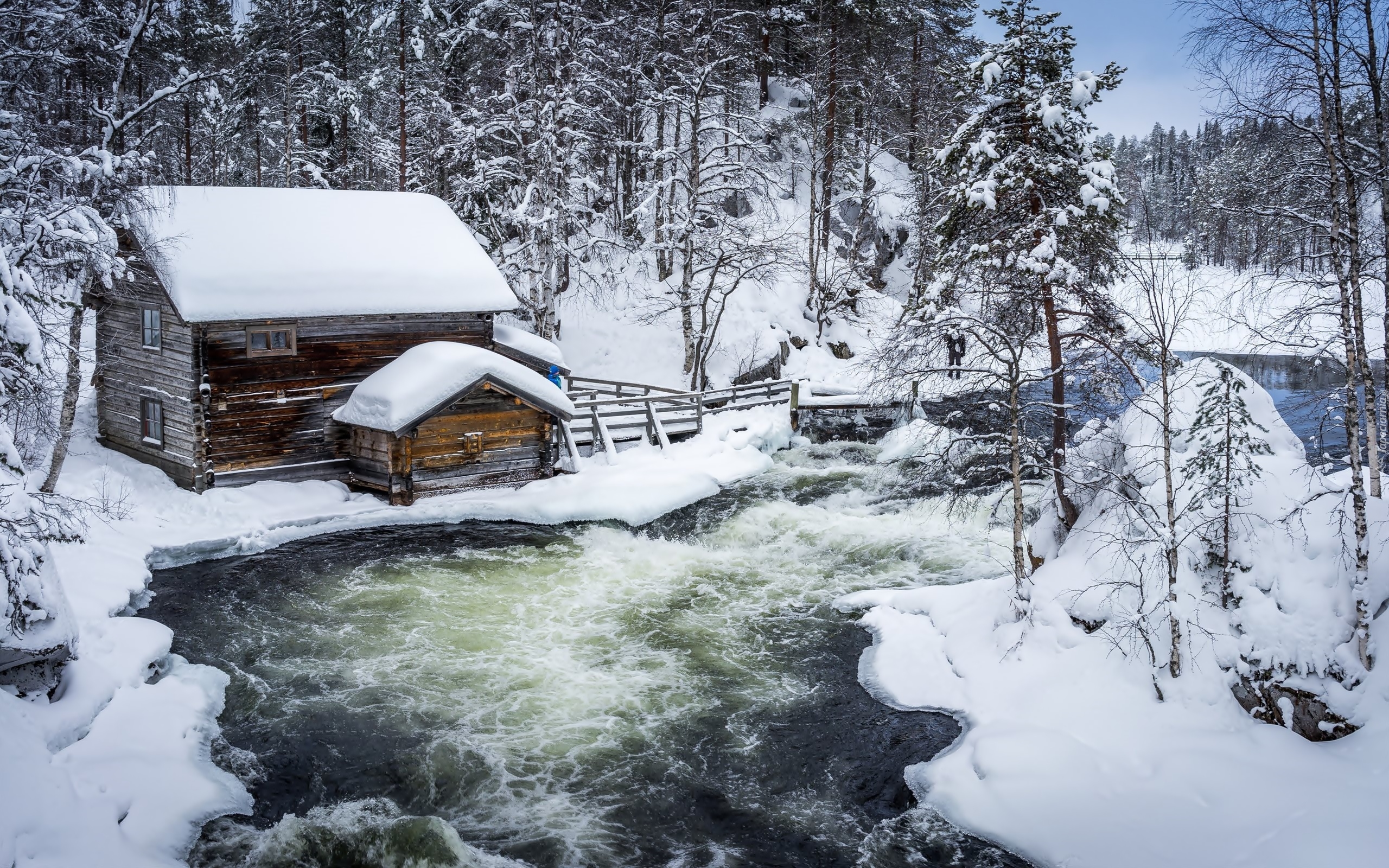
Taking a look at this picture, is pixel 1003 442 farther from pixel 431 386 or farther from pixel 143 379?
pixel 143 379

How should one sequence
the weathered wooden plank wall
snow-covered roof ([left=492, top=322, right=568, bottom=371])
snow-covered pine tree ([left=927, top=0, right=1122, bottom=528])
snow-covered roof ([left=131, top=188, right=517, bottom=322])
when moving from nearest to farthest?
snow-covered pine tree ([left=927, top=0, right=1122, bottom=528])
snow-covered roof ([left=131, top=188, right=517, bottom=322])
the weathered wooden plank wall
snow-covered roof ([left=492, top=322, right=568, bottom=371])

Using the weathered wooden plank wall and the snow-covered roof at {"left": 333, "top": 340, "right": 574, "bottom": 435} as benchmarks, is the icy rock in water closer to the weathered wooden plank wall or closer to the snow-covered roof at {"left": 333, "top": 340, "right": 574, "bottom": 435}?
the snow-covered roof at {"left": 333, "top": 340, "right": 574, "bottom": 435}

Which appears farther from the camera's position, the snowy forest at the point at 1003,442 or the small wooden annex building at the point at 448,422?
the small wooden annex building at the point at 448,422

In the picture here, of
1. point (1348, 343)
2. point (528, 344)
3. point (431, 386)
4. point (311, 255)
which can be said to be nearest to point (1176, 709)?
point (1348, 343)

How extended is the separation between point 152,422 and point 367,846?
15593 mm

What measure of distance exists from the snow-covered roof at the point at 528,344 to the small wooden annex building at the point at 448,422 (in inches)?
112

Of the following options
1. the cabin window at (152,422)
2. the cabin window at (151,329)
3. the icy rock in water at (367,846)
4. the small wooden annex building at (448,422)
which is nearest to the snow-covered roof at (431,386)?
the small wooden annex building at (448,422)

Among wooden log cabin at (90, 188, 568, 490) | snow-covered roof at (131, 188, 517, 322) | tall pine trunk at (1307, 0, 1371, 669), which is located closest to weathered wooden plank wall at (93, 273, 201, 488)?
wooden log cabin at (90, 188, 568, 490)

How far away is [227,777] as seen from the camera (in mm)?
9688

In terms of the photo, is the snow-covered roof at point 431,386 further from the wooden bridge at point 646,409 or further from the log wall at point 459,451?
the wooden bridge at point 646,409

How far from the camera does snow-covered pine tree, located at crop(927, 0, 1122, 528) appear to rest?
43.8 feet

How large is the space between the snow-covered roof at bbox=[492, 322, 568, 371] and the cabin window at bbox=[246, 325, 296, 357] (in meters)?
5.09

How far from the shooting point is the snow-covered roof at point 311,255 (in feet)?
62.1

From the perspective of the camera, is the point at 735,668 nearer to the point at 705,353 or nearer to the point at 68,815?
the point at 68,815
